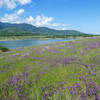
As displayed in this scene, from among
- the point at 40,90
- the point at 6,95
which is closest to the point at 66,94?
the point at 40,90

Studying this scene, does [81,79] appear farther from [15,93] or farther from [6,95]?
[6,95]

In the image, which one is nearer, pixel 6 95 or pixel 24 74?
pixel 6 95

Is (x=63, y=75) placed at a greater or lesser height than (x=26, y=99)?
greater

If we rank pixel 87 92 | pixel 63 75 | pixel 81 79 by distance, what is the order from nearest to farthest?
pixel 87 92
pixel 81 79
pixel 63 75

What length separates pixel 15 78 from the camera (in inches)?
214

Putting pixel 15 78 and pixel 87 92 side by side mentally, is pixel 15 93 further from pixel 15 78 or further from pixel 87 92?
pixel 87 92

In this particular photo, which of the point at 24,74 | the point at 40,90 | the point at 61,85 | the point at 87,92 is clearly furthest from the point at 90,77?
the point at 24,74

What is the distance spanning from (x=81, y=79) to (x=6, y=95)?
415 cm

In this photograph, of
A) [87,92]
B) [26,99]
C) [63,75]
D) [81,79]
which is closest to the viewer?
[26,99]

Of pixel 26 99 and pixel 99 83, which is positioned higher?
pixel 99 83

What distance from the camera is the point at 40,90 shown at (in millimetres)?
4398

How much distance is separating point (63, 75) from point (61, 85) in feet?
3.11

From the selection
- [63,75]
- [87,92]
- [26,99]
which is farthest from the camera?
[63,75]

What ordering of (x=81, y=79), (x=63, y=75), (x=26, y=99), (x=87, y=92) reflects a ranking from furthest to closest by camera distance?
(x=63, y=75) < (x=81, y=79) < (x=87, y=92) < (x=26, y=99)
